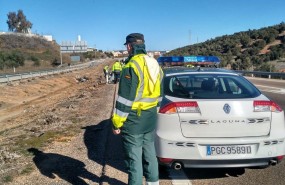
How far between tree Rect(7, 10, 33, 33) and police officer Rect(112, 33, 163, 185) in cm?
14592

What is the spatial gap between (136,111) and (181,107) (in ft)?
3.72

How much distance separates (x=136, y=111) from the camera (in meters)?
4.21

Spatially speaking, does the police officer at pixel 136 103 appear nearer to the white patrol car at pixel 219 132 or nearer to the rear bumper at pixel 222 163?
the white patrol car at pixel 219 132

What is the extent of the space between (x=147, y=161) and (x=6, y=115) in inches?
682

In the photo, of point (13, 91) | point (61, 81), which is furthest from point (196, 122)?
point (61, 81)

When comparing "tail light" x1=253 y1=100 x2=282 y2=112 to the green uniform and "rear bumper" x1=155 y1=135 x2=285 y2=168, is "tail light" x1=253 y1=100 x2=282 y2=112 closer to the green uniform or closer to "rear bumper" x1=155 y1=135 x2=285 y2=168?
"rear bumper" x1=155 y1=135 x2=285 y2=168

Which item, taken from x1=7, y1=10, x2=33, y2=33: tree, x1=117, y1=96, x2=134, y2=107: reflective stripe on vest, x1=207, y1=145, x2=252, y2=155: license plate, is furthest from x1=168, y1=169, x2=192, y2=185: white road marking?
x1=7, y1=10, x2=33, y2=33: tree

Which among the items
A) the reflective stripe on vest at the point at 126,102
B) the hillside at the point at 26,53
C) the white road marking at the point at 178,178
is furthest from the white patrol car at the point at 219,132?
the hillside at the point at 26,53

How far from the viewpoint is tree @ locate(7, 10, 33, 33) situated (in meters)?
142

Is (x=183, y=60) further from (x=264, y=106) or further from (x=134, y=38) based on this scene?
(x=134, y=38)

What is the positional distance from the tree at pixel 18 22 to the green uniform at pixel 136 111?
14595cm

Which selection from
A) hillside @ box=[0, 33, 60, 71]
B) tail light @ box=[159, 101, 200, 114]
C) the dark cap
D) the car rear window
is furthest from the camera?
hillside @ box=[0, 33, 60, 71]

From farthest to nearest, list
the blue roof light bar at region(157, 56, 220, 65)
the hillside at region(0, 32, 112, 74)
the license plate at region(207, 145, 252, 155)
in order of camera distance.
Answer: the hillside at region(0, 32, 112, 74)
the blue roof light bar at region(157, 56, 220, 65)
the license plate at region(207, 145, 252, 155)

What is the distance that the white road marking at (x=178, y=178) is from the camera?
5441 mm
